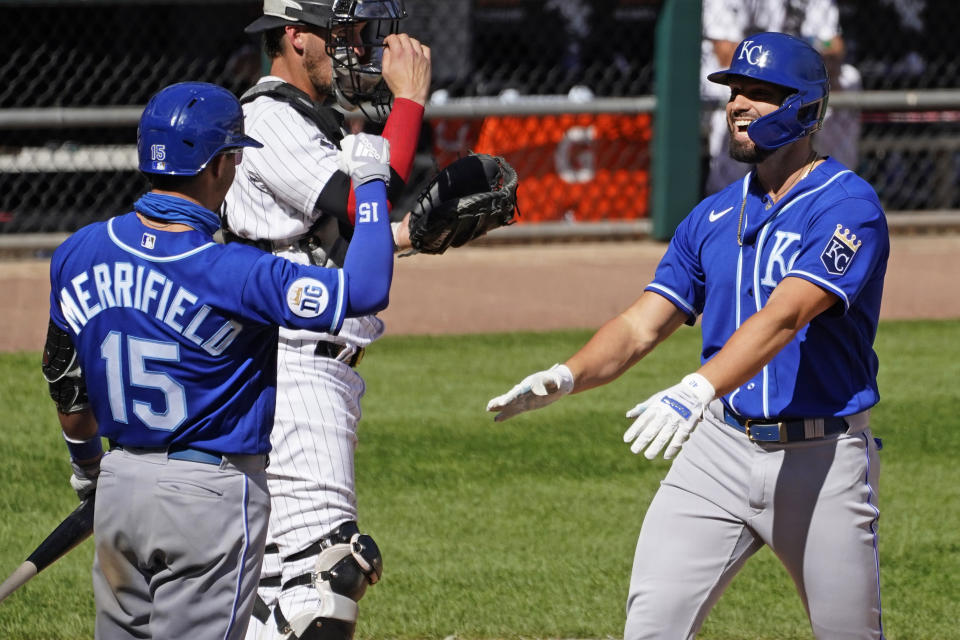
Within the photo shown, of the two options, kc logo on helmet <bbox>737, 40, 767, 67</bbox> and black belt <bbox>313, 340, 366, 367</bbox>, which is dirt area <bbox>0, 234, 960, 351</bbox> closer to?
black belt <bbox>313, 340, 366, 367</bbox>

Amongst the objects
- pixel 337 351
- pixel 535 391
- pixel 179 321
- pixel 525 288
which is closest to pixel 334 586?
pixel 337 351

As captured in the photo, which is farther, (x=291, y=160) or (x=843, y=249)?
(x=291, y=160)

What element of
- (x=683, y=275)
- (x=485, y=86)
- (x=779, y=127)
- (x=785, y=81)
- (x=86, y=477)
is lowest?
(x=485, y=86)

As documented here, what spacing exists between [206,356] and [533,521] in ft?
9.68

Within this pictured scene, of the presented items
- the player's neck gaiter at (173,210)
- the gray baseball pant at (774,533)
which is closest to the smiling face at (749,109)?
the gray baseball pant at (774,533)

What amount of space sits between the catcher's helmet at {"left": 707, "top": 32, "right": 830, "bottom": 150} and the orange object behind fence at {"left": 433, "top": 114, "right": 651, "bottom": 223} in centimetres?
658

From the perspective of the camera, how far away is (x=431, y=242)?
3.95 metres

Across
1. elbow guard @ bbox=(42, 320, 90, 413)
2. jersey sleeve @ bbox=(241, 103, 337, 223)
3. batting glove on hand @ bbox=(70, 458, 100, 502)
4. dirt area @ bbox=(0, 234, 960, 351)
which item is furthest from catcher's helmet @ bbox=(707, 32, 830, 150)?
dirt area @ bbox=(0, 234, 960, 351)

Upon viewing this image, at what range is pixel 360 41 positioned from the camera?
4.11 m

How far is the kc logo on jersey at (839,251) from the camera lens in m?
3.50

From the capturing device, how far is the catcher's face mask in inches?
160

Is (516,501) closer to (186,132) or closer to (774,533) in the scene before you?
(774,533)

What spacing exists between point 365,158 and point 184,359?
690 millimetres

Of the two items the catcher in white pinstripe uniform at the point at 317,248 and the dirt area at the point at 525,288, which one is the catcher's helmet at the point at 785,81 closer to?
the catcher in white pinstripe uniform at the point at 317,248
